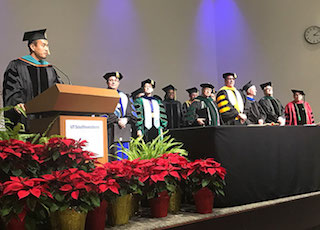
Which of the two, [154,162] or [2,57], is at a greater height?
[2,57]

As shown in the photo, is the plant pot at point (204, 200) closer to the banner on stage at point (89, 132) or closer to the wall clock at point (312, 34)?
the banner on stage at point (89, 132)

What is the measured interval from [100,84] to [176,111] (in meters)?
1.61

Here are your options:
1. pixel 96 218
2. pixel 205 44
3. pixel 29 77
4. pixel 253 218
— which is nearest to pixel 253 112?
pixel 205 44

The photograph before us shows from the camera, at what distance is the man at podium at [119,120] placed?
5824mm

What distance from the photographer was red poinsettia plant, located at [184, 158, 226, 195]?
2.13 m

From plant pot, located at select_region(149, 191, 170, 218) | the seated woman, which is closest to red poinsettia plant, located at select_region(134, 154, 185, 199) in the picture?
plant pot, located at select_region(149, 191, 170, 218)

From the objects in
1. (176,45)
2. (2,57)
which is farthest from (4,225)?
(176,45)

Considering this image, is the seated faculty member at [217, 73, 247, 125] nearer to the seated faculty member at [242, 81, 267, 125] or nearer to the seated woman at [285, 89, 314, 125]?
the seated faculty member at [242, 81, 267, 125]

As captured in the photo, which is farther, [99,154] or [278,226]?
[278,226]

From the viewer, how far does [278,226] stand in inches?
97.3

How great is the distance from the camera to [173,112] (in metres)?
8.05

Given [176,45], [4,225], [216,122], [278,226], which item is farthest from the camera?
[176,45]

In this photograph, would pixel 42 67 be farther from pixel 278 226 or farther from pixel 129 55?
pixel 129 55

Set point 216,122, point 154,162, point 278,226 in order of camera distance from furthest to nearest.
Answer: point 216,122
point 278,226
point 154,162
